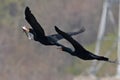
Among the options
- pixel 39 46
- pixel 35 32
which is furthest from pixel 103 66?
pixel 35 32

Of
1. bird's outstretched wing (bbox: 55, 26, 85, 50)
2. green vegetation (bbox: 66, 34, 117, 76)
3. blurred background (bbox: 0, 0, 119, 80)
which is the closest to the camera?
bird's outstretched wing (bbox: 55, 26, 85, 50)

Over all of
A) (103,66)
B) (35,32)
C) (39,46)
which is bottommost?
(35,32)

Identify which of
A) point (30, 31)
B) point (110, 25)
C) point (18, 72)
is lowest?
point (30, 31)

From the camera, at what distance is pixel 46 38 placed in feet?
10.0

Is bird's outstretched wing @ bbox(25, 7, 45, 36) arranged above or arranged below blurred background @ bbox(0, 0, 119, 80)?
below

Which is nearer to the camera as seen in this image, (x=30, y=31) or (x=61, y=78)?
(x=30, y=31)

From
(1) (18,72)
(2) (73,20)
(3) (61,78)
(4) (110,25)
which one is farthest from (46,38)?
(4) (110,25)

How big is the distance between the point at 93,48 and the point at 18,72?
20.7 feet

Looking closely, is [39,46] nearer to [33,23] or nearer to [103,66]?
[103,66]

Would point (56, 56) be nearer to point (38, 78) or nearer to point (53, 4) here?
point (38, 78)

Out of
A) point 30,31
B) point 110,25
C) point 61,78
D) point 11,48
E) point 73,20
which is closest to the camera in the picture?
point 30,31

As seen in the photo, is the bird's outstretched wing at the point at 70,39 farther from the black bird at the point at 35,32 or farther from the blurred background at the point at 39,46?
the blurred background at the point at 39,46

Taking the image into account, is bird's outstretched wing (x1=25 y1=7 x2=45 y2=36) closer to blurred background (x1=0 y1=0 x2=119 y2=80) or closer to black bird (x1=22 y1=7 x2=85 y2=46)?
black bird (x1=22 y1=7 x2=85 y2=46)

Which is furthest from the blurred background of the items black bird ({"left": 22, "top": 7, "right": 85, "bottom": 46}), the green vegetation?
black bird ({"left": 22, "top": 7, "right": 85, "bottom": 46})
